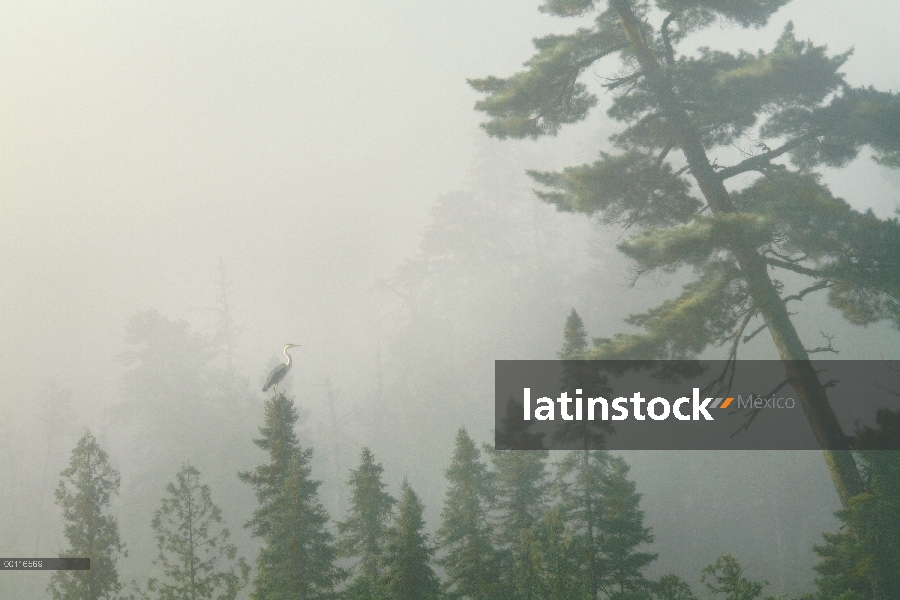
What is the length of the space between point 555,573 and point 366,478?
678 centimetres

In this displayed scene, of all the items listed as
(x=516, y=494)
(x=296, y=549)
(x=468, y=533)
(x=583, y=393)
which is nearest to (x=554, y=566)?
(x=468, y=533)

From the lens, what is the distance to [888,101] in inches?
390

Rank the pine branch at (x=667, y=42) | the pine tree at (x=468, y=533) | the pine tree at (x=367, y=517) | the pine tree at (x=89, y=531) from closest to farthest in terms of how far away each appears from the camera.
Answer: the pine branch at (x=667, y=42) < the pine tree at (x=468, y=533) < the pine tree at (x=367, y=517) < the pine tree at (x=89, y=531)

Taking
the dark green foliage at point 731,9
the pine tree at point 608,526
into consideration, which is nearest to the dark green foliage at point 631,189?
the dark green foliage at point 731,9

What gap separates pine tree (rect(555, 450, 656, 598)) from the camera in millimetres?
13617

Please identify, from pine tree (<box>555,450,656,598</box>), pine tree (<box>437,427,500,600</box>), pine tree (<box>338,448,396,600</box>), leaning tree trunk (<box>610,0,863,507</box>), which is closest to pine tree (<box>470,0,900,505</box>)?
leaning tree trunk (<box>610,0,863,507</box>)

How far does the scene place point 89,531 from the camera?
17.3 m

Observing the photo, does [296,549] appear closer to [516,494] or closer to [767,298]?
[516,494]

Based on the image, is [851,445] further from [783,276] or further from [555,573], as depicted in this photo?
[783,276]

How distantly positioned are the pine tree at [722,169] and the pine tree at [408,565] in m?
6.62

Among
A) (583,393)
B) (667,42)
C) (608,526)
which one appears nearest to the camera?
(667,42)

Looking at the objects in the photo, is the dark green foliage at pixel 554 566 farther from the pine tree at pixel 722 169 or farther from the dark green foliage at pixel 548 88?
the dark green foliage at pixel 548 88

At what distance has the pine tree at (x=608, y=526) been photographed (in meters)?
13.6

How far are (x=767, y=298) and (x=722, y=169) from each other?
10.3ft
